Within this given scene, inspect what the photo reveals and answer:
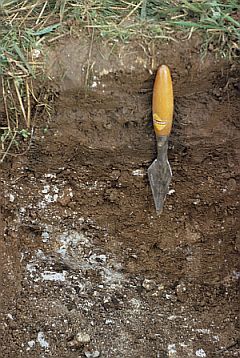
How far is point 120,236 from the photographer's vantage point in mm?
2055

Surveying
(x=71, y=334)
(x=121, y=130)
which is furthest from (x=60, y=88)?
(x=71, y=334)

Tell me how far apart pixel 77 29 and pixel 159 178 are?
0.46 m

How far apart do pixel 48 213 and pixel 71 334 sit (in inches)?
14.0

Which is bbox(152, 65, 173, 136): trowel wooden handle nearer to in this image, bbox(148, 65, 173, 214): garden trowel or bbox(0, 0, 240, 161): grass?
bbox(148, 65, 173, 214): garden trowel

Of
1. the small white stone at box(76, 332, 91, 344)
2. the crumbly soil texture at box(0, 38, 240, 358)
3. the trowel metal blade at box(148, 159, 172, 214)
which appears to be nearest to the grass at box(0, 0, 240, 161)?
the crumbly soil texture at box(0, 38, 240, 358)

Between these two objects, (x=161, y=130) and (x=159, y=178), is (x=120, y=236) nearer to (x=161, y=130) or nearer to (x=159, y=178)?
(x=159, y=178)

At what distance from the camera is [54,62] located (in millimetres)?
1910

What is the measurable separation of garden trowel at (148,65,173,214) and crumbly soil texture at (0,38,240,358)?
0.09 feet

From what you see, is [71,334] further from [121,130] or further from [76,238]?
[121,130]

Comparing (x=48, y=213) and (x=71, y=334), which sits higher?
(x=48, y=213)

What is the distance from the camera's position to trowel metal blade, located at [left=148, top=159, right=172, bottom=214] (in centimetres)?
196

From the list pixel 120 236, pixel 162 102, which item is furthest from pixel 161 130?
pixel 120 236

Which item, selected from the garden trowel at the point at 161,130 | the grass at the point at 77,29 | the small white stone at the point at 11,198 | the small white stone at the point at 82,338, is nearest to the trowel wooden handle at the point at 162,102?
the garden trowel at the point at 161,130

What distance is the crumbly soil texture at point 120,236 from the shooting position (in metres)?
1.96
